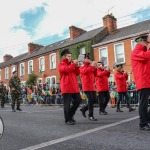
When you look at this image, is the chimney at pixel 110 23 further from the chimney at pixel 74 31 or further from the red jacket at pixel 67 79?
the red jacket at pixel 67 79

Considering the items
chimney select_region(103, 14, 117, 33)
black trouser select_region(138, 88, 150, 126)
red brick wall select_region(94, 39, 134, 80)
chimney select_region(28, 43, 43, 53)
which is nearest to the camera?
black trouser select_region(138, 88, 150, 126)

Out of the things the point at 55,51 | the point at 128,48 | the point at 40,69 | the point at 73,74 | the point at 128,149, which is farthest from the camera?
the point at 40,69

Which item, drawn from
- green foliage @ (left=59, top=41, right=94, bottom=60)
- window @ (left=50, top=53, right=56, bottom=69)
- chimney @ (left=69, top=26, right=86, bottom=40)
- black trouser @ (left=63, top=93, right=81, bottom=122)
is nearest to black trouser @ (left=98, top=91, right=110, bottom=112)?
black trouser @ (left=63, top=93, right=81, bottom=122)

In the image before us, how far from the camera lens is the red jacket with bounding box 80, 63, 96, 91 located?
746 cm

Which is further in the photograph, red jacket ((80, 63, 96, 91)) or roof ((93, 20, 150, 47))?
roof ((93, 20, 150, 47))

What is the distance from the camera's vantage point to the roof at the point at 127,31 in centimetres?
2501

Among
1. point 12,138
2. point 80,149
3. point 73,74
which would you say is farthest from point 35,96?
point 80,149

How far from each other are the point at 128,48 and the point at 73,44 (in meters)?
7.64

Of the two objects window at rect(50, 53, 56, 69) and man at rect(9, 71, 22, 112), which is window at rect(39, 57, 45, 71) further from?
man at rect(9, 71, 22, 112)

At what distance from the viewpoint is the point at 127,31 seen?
2680 centimetres

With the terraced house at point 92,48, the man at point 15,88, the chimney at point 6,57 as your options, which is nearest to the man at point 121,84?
the man at point 15,88

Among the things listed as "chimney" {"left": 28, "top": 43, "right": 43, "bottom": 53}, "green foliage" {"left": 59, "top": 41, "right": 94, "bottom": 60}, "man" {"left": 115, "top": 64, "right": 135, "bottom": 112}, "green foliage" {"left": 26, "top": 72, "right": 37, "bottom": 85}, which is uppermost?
"chimney" {"left": 28, "top": 43, "right": 43, "bottom": 53}

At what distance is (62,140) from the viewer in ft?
14.6

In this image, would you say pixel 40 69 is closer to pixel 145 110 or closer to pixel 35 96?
pixel 35 96
